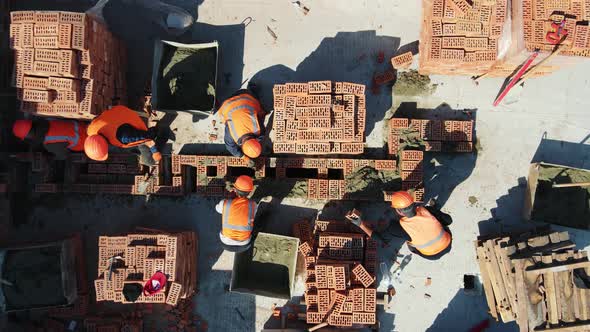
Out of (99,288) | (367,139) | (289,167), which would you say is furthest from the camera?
(367,139)

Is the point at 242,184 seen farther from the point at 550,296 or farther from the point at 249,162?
the point at 550,296

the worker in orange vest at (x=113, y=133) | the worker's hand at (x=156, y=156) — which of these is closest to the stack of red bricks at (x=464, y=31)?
the worker's hand at (x=156, y=156)

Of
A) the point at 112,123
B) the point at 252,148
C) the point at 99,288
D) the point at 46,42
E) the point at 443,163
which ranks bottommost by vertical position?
the point at 99,288

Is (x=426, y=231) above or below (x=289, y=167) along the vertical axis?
below

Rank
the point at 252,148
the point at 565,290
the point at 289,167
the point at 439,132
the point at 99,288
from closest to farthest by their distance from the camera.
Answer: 1. the point at 252,148
2. the point at 565,290
3. the point at 99,288
4. the point at 439,132
5. the point at 289,167

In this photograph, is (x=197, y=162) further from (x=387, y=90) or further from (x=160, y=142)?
(x=387, y=90)

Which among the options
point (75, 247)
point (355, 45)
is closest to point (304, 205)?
point (355, 45)

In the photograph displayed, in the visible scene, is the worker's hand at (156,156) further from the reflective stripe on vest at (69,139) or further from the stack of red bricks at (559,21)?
the stack of red bricks at (559,21)

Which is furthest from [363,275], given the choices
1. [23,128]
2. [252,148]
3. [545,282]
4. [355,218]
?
[23,128]
